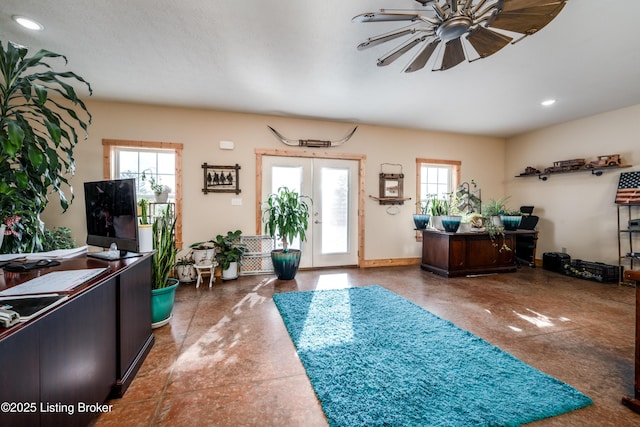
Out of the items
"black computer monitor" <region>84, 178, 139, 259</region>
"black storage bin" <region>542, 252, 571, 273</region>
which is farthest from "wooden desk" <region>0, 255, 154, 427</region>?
"black storage bin" <region>542, 252, 571, 273</region>

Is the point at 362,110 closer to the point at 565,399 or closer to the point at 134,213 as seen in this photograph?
the point at 134,213

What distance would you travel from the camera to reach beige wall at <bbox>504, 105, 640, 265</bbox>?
4.42 m

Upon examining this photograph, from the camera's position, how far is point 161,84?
3.54 meters

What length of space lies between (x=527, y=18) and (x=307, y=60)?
1.91 m

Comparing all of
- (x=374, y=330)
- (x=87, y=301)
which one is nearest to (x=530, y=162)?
(x=374, y=330)

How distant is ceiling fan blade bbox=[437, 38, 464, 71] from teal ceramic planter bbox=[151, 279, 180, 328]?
10.3 ft

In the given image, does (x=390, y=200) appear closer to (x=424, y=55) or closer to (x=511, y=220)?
(x=511, y=220)

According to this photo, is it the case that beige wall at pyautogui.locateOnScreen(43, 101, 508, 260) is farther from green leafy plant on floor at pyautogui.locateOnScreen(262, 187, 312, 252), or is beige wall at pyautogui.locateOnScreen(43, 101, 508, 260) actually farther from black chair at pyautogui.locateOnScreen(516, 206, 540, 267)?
black chair at pyautogui.locateOnScreen(516, 206, 540, 267)

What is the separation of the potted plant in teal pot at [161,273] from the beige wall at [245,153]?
2.02m

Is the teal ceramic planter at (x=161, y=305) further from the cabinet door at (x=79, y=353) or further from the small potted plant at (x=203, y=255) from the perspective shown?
the small potted plant at (x=203, y=255)

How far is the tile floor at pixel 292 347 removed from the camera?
153 centimetres

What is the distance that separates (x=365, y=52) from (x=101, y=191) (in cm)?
266

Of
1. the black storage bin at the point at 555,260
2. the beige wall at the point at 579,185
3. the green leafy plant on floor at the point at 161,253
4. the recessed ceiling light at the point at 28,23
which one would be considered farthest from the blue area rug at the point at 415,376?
the beige wall at the point at 579,185

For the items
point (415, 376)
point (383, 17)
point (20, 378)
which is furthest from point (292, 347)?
point (383, 17)
